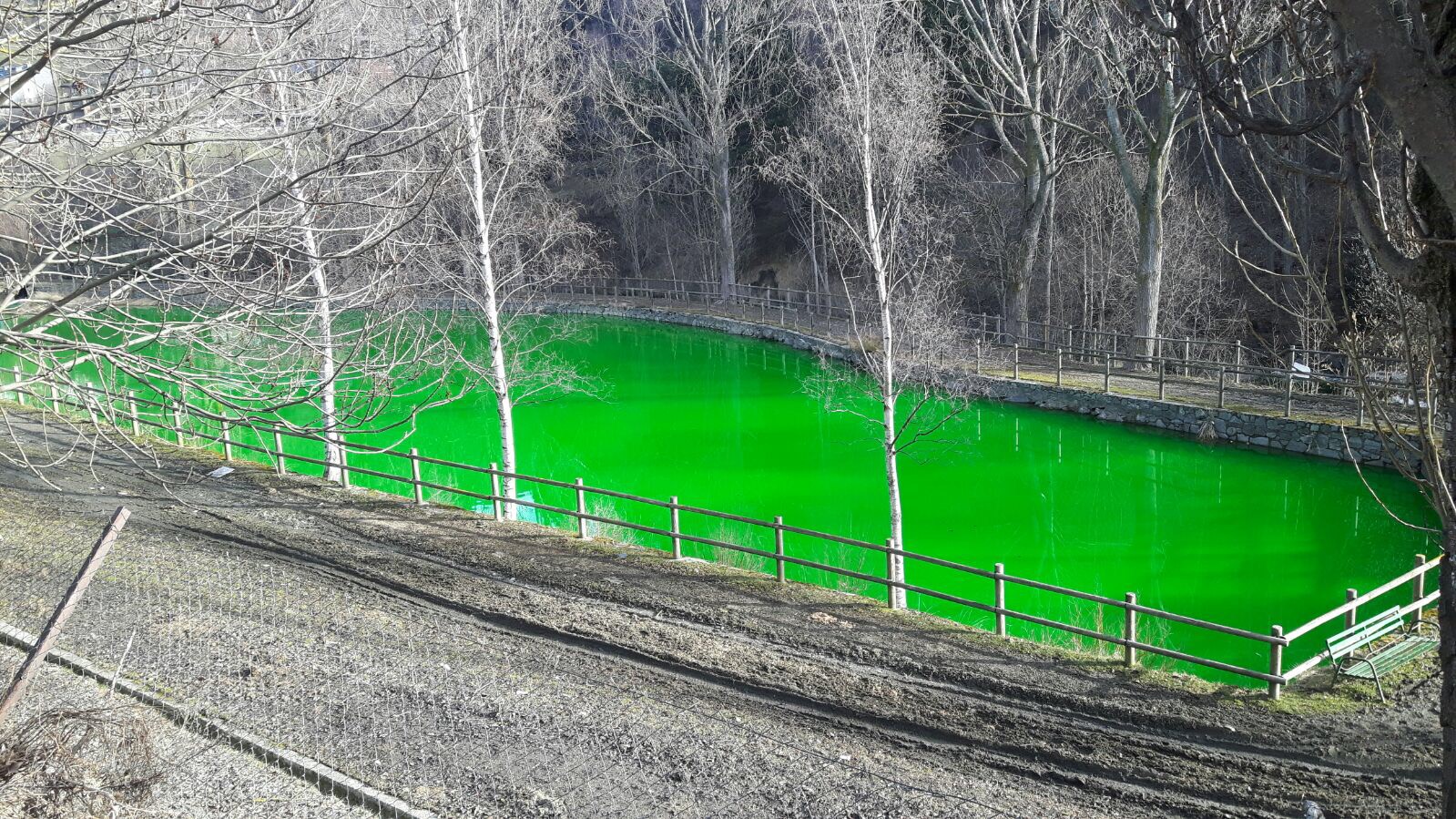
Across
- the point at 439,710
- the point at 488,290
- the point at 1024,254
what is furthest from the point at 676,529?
the point at 1024,254

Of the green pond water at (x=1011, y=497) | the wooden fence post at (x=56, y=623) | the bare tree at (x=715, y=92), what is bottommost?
the green pond water at (x=1011, y=497)

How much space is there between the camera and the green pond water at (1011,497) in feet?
47.5

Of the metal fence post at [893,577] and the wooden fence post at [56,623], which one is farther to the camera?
the metal fence post at [893,577]

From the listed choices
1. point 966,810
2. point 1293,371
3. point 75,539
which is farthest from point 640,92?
point 966,810

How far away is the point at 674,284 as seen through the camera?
151 feet

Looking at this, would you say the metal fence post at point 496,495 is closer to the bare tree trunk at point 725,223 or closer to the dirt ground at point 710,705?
the dirt ground at point 710,705

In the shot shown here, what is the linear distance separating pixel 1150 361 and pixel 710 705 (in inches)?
694

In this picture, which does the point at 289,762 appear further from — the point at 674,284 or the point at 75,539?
the point at 674,284

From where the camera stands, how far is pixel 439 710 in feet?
30.3

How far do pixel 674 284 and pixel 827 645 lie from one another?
3630 centimetres

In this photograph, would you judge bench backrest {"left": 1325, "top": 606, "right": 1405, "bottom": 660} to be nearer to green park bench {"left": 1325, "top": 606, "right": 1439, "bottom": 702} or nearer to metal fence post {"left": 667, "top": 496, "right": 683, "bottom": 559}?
green park bench {"left": 1325, "top": 606, "right": 1439, "bottom": 702}

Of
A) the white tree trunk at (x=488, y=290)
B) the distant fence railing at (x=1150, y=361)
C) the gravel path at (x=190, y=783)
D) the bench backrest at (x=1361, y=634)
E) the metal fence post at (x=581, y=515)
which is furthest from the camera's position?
the distant fence railing at (x=1150, y=361)

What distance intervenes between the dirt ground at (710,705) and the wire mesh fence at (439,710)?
28 millimetres

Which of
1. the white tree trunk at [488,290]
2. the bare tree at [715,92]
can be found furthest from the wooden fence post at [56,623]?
the bare tree at [715,92]
